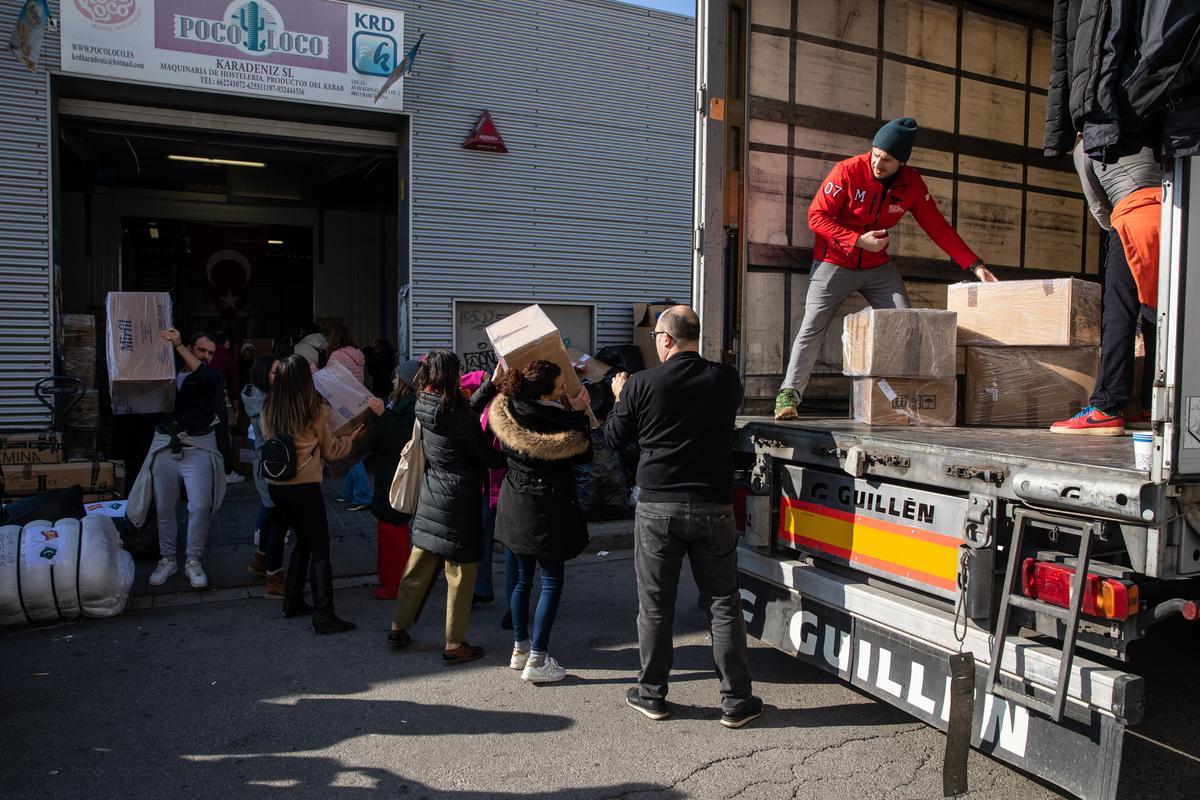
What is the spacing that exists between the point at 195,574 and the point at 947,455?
515cm

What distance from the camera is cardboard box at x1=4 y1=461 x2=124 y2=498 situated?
7.41 metres

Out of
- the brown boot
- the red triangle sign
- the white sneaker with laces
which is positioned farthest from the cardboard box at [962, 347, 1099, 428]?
the red triangle sign

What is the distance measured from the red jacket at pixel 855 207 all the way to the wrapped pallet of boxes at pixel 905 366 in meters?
0.63

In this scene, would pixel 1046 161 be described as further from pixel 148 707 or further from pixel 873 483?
pixel 148 707

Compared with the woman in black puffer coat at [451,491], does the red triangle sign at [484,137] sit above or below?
above

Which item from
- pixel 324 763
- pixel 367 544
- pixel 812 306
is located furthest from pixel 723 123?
pixel 367 544

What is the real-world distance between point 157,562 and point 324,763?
12.4 feet

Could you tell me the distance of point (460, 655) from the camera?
15.9 feet

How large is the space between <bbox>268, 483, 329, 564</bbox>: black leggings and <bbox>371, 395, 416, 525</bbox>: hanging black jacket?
72cm

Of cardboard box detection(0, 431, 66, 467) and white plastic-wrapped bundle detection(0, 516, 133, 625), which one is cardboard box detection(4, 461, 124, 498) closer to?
cardboard box detection(0, 431, 66, 467)

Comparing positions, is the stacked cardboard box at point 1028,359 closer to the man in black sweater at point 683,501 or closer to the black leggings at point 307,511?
the man in black sweater at point 683,501

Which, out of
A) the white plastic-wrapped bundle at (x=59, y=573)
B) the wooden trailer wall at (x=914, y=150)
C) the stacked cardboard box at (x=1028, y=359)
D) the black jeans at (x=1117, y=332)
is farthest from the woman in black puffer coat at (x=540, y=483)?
the white plastic-wrapped bundle at (x=59, y=573)

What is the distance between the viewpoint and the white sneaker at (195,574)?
6184mm

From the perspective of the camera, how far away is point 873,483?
12.1ft
